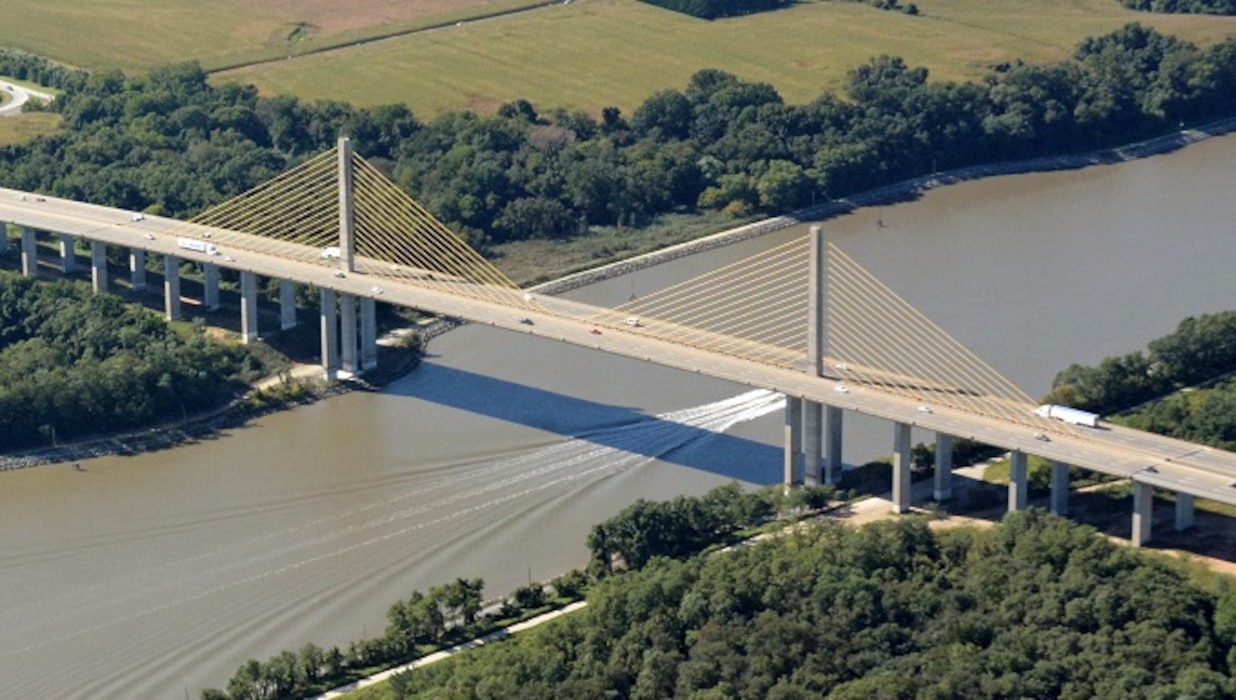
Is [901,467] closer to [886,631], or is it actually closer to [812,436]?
[812,436]

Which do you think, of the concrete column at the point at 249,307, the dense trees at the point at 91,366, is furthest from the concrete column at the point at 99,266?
the concrete column at the point at 249,307

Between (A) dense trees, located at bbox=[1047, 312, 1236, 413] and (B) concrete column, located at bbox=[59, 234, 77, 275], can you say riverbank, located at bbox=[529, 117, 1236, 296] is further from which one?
(A) dense trees, located at bbox=[1047, 312, 1236, 413]

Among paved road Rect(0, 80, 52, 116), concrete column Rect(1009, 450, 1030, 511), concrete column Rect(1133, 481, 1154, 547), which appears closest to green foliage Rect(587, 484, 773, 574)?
concrete column Rect(1009, 450, 1030, 511)

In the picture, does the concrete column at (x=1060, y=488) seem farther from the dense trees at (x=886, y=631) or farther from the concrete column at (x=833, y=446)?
the concrete column at (x=833, y=446)

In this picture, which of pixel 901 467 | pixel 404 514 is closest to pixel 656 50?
pixel 404 514

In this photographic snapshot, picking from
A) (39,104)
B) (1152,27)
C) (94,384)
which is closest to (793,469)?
(94,384)

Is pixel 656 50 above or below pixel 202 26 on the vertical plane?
below
